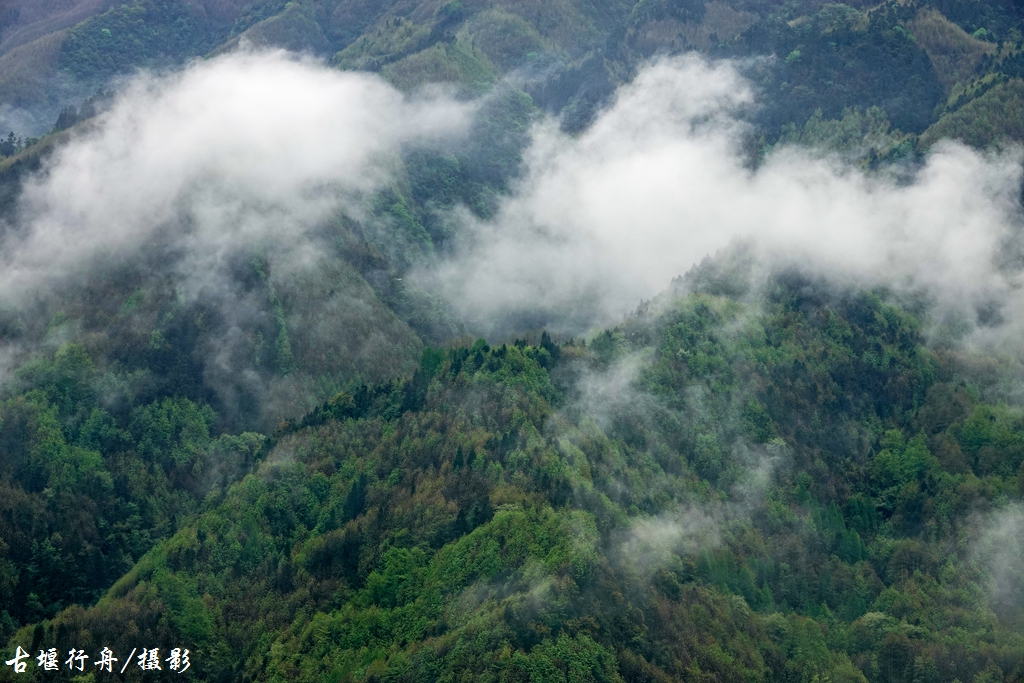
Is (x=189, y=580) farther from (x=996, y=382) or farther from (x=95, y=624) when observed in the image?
(x=996, y=382)

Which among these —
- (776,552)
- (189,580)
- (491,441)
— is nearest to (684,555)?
(776,552)

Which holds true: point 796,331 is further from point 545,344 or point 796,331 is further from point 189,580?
point 189,580

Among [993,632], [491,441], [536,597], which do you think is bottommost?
[993,632]

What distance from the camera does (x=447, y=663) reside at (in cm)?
12400

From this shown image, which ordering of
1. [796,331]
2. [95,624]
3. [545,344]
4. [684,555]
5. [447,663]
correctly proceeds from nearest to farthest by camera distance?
[447,663], [95,624], [684,555], [545,344], [796,331]

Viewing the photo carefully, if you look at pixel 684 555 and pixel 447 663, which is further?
pixel 684 555

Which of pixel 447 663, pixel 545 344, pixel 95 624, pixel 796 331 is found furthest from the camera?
pixel 796 331

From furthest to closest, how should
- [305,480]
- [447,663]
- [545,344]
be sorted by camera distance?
[545,344]
[305,480]
[447,663]

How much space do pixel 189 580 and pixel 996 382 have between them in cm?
11454

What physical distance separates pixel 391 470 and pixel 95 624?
125 feet

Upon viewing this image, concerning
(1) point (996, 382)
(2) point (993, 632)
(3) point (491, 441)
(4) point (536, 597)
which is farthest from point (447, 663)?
(1) point (996, 382)

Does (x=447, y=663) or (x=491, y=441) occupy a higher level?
(x=491, y=441)

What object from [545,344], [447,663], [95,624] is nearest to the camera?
[447,663]

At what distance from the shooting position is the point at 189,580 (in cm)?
14088
